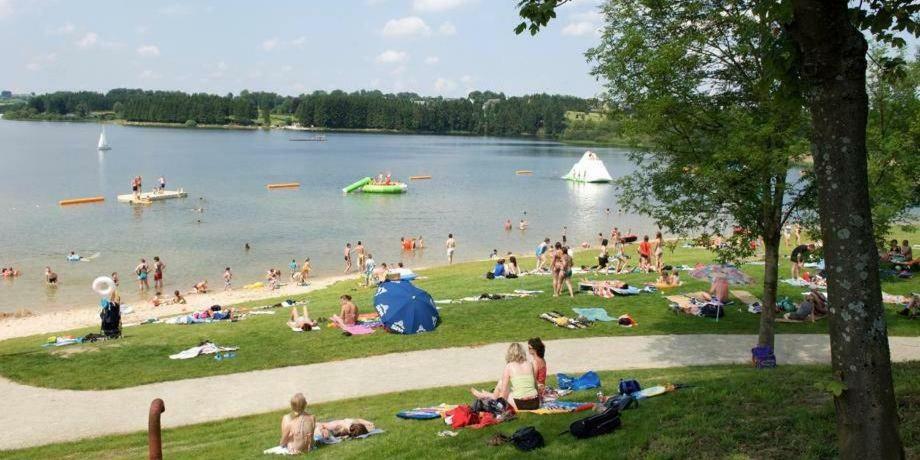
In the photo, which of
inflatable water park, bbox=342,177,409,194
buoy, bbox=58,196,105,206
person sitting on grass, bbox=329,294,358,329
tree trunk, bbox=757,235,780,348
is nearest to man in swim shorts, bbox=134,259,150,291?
person sitting on grass, bbox=329,294,358,329

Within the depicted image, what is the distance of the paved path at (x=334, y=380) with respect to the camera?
487 inches

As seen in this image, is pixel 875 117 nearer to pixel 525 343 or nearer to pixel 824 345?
pixel 824 345

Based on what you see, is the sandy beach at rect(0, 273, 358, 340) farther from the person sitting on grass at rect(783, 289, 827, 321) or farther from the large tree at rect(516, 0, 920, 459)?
the large tree at rect(516, 0, 920, 459)

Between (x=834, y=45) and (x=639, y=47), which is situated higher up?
(x=639, y=47)

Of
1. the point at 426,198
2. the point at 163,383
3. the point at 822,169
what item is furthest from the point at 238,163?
the point at 822,169

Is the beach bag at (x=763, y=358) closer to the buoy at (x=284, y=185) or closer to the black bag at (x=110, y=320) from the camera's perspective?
the black bag at (x=110, y=320)

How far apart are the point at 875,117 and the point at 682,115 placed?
3.73 meters

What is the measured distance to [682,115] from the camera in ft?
43.2

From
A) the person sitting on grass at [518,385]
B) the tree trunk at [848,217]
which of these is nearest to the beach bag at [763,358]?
the person sitting on grass at [518,385]

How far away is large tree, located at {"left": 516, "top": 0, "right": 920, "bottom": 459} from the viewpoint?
16.8ft

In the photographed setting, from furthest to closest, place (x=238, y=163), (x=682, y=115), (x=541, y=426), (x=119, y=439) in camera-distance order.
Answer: (x=238, y=163)
(x=682, y=115)
(x=119, y=439)
(x=541, y=426)

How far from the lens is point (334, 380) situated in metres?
14.3

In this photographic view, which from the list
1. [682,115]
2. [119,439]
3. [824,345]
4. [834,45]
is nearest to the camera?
[834,45]

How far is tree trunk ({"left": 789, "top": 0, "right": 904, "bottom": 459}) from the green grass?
11841mm
